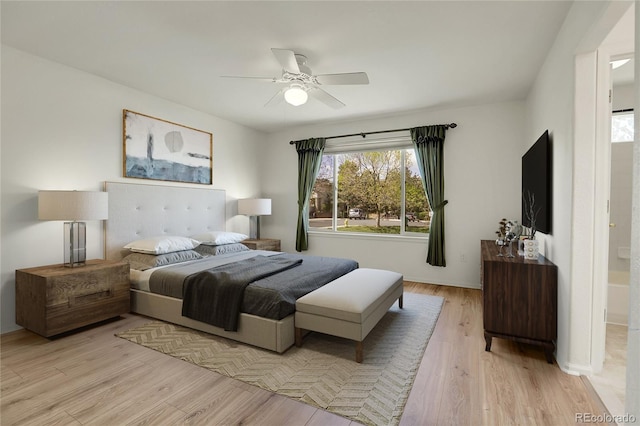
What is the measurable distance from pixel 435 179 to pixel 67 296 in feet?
14.6

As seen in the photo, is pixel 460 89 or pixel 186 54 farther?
pixel 460 89

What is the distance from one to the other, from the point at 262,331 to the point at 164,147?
2.94m

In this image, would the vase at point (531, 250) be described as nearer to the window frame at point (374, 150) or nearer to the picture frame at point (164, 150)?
the window frame at point (374, 150)

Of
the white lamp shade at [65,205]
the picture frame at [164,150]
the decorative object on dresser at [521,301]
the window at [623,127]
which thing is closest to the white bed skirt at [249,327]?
the white lamp shade at [65,205]

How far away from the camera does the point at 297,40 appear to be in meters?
2.53

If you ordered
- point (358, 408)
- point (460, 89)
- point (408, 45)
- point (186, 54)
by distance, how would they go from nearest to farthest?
point (358, 408), point (408, 45), point (186, 54), point (460, 89)

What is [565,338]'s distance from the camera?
6.83 feet

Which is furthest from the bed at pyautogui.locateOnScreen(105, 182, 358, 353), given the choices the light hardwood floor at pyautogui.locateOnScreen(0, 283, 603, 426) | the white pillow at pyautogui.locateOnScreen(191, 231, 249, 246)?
the light hardwood floor at pyautogui.locateOnScreen(0, 283, 603, 426)

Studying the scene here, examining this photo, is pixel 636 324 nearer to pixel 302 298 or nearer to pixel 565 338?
pixel 565 338

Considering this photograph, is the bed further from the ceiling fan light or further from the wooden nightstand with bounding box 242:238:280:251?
the ceiling fan light

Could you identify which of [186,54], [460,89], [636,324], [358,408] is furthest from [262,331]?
[460,89]

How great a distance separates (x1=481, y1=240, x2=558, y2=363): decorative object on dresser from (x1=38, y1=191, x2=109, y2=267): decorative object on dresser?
3.50 meters

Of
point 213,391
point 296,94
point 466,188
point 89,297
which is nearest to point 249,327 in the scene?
point 213,391

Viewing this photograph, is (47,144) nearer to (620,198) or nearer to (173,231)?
(173,231)
